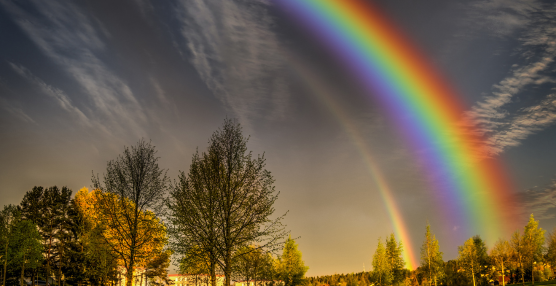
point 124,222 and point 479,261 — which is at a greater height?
point 124,222

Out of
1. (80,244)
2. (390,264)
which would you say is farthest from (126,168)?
(390,264)

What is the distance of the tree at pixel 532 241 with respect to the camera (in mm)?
65750

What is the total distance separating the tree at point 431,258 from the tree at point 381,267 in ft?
23.0

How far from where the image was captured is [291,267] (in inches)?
2486

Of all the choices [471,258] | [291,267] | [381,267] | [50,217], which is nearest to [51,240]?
[50,217]

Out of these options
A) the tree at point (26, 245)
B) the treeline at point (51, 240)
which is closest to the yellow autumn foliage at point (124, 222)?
the treeline at point (51, 240)

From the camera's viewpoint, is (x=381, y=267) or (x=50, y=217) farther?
(x=381, y=267)

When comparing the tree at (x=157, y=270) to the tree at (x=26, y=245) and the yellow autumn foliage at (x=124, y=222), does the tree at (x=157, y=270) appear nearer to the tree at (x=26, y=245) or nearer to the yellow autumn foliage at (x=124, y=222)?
the tree at (x=26, y=245)

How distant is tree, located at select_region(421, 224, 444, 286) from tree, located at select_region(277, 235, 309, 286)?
26499 mm

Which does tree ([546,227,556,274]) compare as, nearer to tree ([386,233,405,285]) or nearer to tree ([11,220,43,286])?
tree ([386,233,405,285])

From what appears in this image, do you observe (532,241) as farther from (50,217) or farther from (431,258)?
(50,217)

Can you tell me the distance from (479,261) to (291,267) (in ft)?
130

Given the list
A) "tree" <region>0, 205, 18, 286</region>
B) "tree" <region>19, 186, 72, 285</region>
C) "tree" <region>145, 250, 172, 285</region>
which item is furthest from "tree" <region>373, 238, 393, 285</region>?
"tree" <region>0, 205, 18, 286</region>

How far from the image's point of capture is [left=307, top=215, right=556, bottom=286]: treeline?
66812 mm
